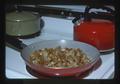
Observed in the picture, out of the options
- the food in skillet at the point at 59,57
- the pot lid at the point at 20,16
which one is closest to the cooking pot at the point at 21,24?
the pot lid at the point at 20,16

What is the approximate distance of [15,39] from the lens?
2.89 ft

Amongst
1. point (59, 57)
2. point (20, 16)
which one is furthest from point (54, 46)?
point (20, 16)

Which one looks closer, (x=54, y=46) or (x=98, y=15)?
(x=54, y=46)

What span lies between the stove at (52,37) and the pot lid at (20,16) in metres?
0.07

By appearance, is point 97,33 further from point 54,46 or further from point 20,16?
point 20,16

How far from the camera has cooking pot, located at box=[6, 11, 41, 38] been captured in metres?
0.91

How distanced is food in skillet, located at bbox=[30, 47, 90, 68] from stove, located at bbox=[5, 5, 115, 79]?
0.04 meters

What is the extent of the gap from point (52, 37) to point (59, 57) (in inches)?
7.5

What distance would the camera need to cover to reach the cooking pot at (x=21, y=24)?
91cm

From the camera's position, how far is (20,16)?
0.94 metres

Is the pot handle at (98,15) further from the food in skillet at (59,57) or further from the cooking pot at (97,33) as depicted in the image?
the food in skillet at (59,57)
